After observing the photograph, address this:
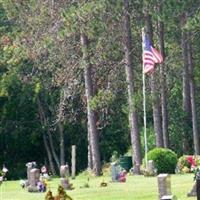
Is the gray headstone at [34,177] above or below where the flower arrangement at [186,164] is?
below

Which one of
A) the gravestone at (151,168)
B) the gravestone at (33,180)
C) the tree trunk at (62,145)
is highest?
the tree trunk at (62,145)

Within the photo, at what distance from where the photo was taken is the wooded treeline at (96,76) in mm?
35312

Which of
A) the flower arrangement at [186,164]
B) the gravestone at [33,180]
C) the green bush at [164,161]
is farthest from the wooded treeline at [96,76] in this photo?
the gravestone at [33,180]

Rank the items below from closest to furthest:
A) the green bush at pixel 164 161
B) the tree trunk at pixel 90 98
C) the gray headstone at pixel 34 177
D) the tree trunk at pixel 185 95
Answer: the gray headstone at pixel 34 177, the green bush at pixel 164 161, the tree trunk at pixel 90 98, the tree trunk at pixel 185 95

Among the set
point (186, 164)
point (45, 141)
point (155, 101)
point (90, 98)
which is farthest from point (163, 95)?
point (45, 141)

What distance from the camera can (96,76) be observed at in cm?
3778

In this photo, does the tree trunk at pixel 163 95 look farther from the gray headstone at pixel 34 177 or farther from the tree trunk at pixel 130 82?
the gray headstone at pixel 34 177

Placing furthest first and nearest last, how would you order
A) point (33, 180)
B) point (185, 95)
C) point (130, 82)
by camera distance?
point (185, 95) → point (130, 82) → point (33, 180)

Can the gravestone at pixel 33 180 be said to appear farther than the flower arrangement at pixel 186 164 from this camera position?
No

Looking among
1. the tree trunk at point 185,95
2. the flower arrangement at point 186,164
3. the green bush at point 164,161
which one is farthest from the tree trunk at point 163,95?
the green bush at point 164,161

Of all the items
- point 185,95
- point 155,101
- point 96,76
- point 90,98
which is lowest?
point 155,101

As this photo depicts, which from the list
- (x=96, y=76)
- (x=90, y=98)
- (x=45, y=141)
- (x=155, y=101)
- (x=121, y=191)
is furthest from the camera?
(x=45, y=141)

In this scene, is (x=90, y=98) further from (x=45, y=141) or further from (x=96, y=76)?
(x=45, y=141)

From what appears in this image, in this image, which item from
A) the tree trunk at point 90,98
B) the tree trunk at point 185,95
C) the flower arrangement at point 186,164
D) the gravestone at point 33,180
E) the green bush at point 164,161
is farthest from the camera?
the tree trunk at point 185,95
